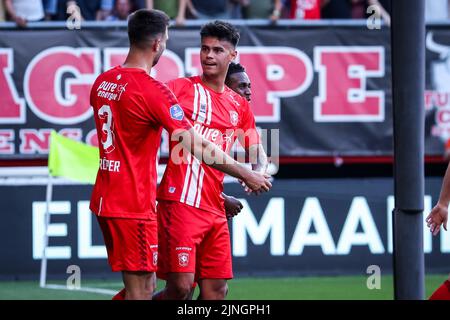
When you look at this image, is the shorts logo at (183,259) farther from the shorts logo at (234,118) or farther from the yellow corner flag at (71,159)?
the yellow corner flag at (71,159)

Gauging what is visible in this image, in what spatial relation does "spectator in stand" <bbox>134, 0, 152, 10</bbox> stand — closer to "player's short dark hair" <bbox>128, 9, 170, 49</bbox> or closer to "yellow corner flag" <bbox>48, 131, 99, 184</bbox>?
"yellow corner flag" <bbox>48, 131, 99, 184</bbox>

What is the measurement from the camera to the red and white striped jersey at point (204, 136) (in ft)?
22.6

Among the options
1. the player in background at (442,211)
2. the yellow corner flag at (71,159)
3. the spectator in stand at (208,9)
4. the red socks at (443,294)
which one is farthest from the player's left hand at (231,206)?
the spectator in stand at (208,9)

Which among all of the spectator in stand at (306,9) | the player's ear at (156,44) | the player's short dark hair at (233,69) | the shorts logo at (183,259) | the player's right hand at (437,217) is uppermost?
the spectator in stand at (306,9)

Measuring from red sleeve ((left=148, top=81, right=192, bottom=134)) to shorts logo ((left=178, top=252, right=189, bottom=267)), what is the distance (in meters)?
1.04

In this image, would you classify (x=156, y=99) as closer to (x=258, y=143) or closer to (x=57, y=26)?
(x=258, y=143)

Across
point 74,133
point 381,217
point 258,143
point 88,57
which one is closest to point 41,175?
point 74,133

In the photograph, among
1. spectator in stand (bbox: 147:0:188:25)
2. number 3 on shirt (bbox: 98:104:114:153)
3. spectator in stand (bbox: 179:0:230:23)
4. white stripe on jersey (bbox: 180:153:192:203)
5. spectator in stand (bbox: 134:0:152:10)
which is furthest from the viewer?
spectator in stand (bbox: 179:0:230:23)

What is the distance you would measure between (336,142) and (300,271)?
1.64 m

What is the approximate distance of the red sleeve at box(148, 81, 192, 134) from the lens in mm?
6062

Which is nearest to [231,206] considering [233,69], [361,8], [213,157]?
[213,157]

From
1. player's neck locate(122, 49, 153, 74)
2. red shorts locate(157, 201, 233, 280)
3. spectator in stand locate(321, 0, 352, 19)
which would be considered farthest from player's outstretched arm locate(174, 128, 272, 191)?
spectator in stand locate(321, 0, 352, 19)

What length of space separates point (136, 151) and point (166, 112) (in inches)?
13.0

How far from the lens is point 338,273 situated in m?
12.1
